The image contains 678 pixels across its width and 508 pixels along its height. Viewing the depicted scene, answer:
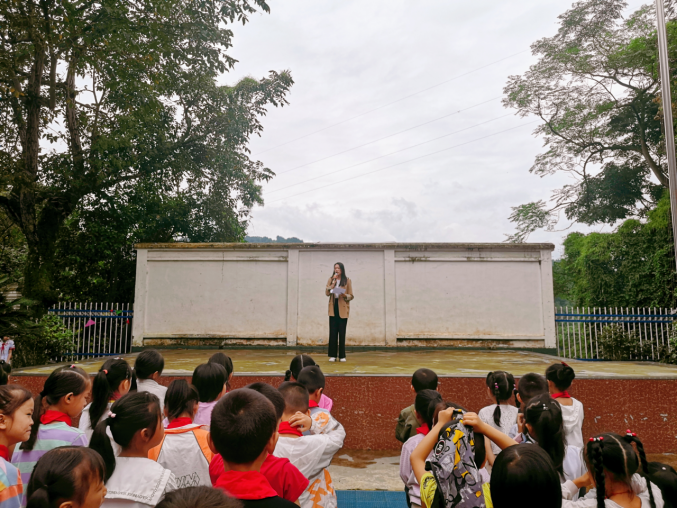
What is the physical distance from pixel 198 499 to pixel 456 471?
98 cm

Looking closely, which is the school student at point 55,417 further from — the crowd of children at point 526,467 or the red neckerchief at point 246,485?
the crowd of children at point 526,467

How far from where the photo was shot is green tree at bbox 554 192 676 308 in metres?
13.9

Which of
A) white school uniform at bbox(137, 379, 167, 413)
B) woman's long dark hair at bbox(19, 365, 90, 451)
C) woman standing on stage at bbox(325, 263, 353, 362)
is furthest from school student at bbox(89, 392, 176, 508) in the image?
woman standing on stage at bbox(325, 263, 353, 362)

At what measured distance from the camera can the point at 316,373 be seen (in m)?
3.03

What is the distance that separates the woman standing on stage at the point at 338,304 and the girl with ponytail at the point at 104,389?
4648 mm

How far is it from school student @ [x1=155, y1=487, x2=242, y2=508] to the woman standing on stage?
6.38m

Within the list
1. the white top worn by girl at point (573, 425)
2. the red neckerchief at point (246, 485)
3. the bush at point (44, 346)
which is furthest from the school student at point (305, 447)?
the bush at point (44, 346)

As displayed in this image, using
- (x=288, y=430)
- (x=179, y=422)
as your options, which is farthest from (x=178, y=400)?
(x=288, y=430)

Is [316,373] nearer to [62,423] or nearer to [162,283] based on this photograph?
[62,423]

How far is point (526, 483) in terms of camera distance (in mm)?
1438

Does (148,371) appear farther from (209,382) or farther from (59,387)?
(59,387)

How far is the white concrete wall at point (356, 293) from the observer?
33.9ft

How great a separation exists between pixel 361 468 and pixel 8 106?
40.2 feet

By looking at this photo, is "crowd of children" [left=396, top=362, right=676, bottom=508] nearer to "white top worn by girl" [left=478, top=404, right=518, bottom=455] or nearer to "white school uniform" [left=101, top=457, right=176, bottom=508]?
"white top worn by girl" [left=478, top=404, right=518, bottom=455]
